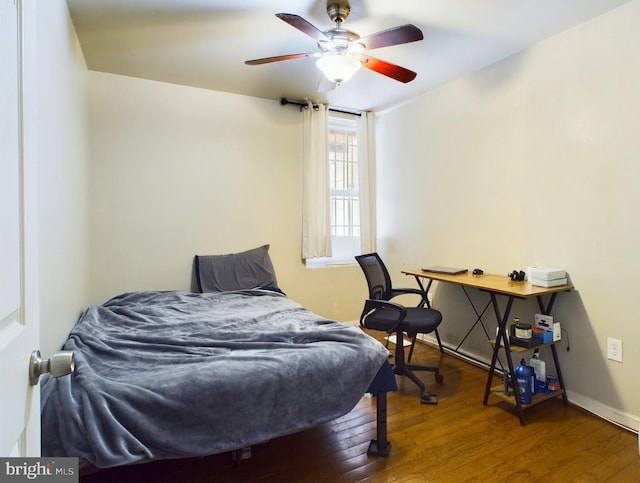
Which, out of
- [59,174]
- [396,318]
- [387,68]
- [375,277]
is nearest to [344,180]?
[375,277]

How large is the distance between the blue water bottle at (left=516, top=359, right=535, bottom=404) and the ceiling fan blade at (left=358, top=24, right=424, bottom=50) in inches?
83.2

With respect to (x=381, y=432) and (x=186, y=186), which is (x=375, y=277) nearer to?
(x=381, y=432)

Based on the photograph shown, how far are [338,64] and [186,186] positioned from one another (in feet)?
6.35

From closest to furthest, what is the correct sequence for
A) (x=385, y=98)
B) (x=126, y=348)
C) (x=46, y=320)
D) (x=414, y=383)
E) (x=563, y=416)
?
(x=46, y=320) < (x=126, y=348) < (x=563, y=416) < (x=414, y=383) < (x=385, y=98)

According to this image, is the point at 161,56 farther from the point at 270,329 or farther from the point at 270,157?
the point at 270,329

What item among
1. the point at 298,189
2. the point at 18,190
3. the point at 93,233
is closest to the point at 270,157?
the point at 298,189

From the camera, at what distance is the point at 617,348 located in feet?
6.95

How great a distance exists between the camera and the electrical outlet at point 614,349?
211 centimetres

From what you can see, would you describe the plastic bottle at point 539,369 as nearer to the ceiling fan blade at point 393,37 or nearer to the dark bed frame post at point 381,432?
the dark bed frame post at point 381,432

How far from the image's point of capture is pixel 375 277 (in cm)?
293

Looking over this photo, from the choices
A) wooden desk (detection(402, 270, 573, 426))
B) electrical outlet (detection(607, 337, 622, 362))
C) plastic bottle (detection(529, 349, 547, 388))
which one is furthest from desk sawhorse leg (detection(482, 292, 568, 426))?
electrical outlet (detection(607, 337, 622, 362))

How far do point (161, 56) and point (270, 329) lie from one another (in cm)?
225

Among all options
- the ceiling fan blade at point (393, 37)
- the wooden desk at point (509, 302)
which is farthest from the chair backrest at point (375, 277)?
the ceiling fan blade at point (393, 37)

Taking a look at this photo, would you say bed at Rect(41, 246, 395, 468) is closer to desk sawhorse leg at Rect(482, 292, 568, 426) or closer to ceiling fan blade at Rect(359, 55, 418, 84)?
desk sawhorse leg at Rect(482, 292, 568, 426)
